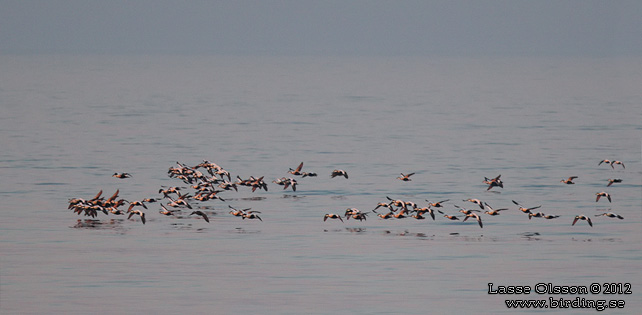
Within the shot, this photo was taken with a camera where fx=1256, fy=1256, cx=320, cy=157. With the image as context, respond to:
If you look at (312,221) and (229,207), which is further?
(229,207)

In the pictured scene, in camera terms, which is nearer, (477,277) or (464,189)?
(477,277)

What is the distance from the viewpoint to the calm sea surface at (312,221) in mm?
27781

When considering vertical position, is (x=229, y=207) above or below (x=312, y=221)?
above

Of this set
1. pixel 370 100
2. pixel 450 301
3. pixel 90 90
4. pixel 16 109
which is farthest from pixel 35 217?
pixel 90 90

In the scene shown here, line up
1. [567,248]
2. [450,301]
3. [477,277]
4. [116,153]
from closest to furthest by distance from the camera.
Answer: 1. [450,301]
2. [477,277]
3. [567,248]
4. [116,153]

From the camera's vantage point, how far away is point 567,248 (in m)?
33.3

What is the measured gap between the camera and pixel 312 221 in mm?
38031

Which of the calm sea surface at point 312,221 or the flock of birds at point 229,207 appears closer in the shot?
the calm sea surface at point 312,221

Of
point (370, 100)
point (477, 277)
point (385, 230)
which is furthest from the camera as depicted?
point (370, 100)

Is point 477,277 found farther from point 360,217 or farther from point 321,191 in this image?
point 321,191

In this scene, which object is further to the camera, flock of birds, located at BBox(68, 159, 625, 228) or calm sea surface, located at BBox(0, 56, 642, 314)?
flock of birds, located at BBox(68, 159, 625, 228)

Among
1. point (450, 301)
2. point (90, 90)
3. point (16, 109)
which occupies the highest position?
point (90, 90)

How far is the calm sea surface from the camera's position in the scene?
2778 cm

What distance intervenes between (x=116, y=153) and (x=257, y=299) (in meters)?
33.6
